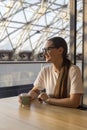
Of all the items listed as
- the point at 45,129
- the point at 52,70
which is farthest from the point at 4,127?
the point at 52,70

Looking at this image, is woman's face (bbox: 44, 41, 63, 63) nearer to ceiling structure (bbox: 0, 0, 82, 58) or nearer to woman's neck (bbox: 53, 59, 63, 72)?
woman's neck (bbox: 53, 59, 63, 72)

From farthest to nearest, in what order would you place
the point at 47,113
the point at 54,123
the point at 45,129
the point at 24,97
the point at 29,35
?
the point at 29,35 < the point at 24,97 < the point at 47,113 < the point at 54,123 < the point at 45,129

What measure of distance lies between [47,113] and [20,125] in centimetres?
28

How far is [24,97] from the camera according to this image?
175 centimetres

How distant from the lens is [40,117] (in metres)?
1.43

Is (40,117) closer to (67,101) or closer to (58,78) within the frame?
(67,101)

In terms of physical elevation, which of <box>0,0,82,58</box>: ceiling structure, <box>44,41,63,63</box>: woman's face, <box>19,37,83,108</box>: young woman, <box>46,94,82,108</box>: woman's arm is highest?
<box>0,0,82,58</box>: ceiling structure

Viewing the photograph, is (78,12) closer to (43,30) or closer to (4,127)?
(4,127)

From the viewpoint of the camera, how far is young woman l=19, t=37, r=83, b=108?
1806 millimetres

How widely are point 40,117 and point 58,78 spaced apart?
54 centimetres

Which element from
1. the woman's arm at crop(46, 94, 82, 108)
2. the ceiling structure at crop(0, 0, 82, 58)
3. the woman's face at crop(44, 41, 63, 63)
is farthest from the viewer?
the ceiling structure at crop(0, 0, 82, 58)

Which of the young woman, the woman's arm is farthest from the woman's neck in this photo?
the woman's arm

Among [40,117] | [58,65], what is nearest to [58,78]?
[58,65]

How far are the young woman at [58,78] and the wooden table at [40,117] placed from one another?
162 millimetres
